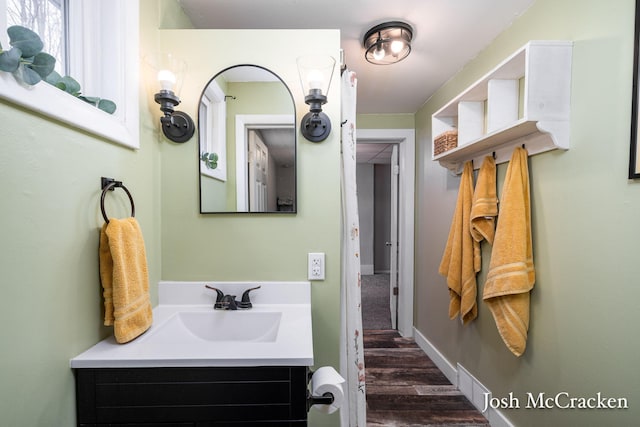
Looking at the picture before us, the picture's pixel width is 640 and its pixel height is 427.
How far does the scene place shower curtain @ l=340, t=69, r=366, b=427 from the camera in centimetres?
143

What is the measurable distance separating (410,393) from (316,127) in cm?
201

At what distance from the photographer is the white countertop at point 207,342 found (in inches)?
31.4

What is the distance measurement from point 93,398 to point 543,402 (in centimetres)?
186

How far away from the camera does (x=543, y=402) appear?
4.46 feet

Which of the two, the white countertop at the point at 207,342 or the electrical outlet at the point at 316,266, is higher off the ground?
the electrical outlet at the point at 316,266

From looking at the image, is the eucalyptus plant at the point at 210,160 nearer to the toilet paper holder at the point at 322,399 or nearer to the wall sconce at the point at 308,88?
the wall sconce at the point at 308,88

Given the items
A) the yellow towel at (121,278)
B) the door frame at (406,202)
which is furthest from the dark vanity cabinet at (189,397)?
the door frame at (406,202)

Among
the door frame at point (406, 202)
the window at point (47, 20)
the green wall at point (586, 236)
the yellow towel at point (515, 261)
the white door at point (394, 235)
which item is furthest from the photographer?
the white door at point (394, 235)

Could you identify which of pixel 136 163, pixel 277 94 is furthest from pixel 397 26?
pixel 136 163

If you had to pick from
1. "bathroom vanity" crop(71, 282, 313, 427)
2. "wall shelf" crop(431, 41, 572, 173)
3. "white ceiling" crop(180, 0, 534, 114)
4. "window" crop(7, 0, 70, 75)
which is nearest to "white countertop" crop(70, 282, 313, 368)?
"bathroom vanity" crop(71, 282, 313, 427)

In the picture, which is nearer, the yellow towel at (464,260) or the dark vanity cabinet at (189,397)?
the dark vanity cabinet at (189,397)

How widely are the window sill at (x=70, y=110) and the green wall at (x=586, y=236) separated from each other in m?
1.76

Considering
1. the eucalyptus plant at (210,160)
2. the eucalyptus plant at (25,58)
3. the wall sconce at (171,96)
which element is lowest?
the eucalyptus plant at (210,160)

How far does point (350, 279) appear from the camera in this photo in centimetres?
147
